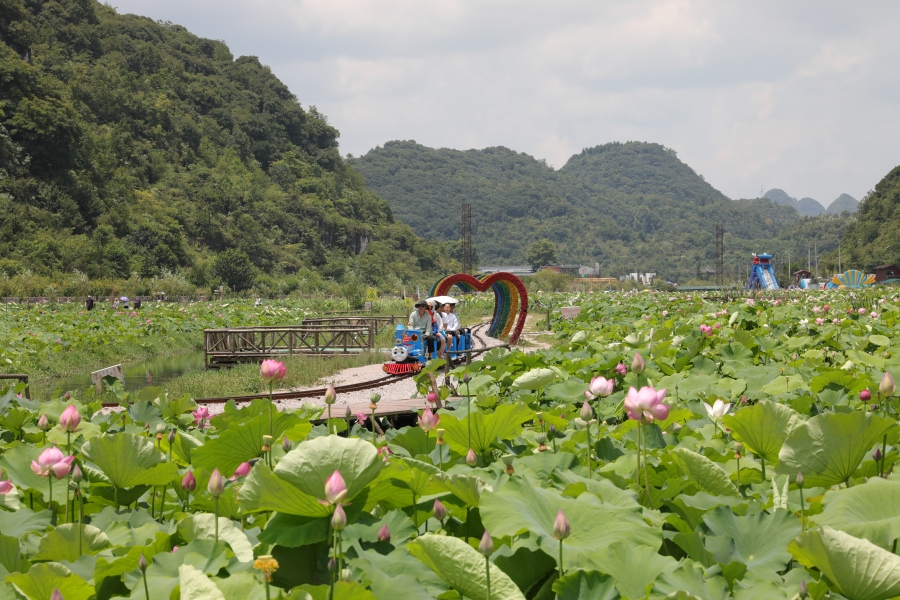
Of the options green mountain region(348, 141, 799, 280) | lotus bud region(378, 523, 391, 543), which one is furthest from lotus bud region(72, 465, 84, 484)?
green mountain region(348, 141, 799, 280)

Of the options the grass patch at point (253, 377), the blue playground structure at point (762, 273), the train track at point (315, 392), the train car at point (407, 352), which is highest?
the blue playground structure at point (762, 273)

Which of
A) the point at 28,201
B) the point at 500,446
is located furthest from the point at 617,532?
the point at 28,201

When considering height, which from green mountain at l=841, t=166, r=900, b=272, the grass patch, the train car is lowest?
the grass patch

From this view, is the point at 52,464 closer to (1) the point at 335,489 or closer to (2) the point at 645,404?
(1) the point at 335,489

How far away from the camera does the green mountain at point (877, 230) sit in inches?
2007

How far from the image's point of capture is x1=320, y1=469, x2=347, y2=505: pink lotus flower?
3.52 ft

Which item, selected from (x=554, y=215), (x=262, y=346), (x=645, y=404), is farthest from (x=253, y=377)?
(x=554, y=215)

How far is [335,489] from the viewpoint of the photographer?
42.5 inches

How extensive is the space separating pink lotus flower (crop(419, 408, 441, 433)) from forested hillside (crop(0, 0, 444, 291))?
118 feet

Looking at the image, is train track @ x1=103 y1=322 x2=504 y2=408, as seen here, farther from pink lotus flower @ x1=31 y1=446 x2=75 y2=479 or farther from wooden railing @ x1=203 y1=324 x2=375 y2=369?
pink lotus flower @ x1=31 y1=446 x2=75 y2=479

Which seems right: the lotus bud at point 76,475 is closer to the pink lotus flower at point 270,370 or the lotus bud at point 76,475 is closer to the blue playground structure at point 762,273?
the pink lotus flower at point 270,370

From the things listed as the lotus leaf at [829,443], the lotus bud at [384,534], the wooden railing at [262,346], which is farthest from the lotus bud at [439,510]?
the wooden railing at [262,346]

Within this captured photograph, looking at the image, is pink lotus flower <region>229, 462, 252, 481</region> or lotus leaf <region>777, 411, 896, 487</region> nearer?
lotus leaf <region>777, 411, 896, 487</region>

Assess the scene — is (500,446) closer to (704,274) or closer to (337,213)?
(337,213)
